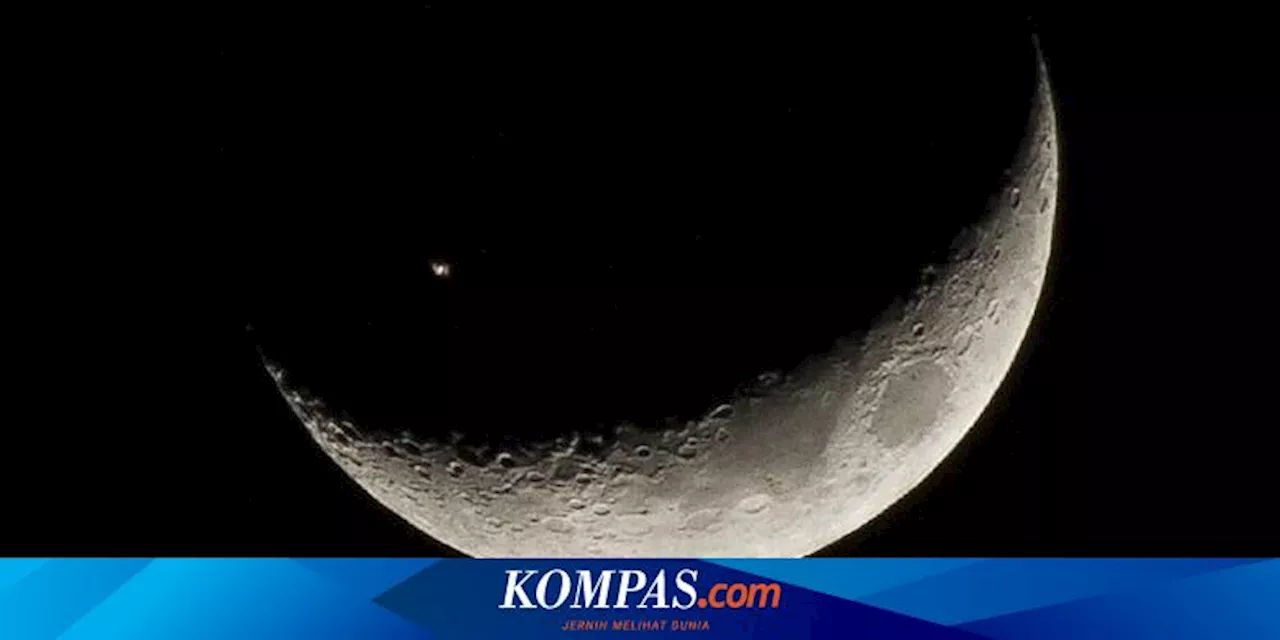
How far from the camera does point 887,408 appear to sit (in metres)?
2.04

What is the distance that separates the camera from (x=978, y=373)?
2.17 meters

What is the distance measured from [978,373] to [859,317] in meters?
0.38

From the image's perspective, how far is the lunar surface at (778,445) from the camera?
1952mm

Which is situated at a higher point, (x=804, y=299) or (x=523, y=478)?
(x=804, y=299)

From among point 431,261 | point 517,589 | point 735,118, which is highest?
point 735,118

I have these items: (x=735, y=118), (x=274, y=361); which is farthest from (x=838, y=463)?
(x=274, y=361)

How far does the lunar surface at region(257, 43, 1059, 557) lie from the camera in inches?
76.9

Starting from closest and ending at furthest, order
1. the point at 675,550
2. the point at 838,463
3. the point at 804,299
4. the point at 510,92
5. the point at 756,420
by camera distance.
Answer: the point at 510,92 < the point at 804,299 < the point at 756,420 < the point at 838,463 < the point at 675,550

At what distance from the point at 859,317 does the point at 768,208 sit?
0.26 meters

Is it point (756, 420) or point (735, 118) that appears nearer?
point (735, 118)

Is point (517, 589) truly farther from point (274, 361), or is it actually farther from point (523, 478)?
point (274, 361)

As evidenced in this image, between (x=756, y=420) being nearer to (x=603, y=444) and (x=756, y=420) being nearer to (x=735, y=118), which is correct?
(x=603, y=444)

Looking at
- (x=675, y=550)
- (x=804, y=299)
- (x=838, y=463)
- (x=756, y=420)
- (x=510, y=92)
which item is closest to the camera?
(x=510, y=92)

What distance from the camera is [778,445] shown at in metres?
2.01
